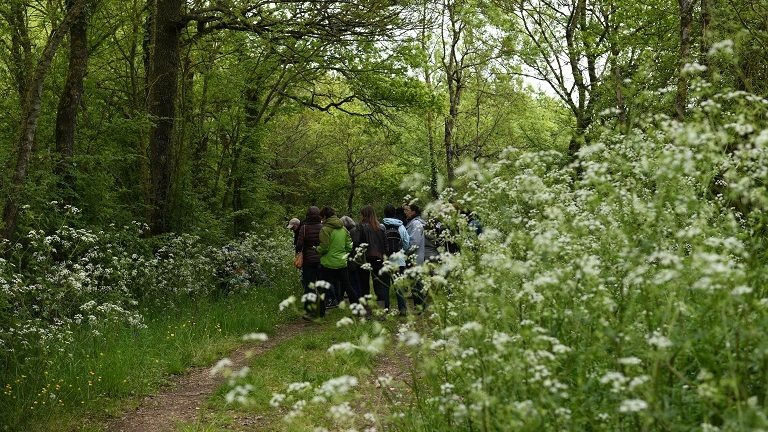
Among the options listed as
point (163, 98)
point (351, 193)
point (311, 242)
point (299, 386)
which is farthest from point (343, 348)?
point (351, 193)

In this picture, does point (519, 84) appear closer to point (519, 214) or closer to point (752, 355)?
point (519, 214)

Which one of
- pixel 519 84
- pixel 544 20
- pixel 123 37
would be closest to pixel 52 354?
pixel 123 37

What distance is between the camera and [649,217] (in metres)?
3.60

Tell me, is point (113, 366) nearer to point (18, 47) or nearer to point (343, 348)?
point (343, 348)

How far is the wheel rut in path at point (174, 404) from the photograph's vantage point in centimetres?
701

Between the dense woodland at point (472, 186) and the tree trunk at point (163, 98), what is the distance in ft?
0.16

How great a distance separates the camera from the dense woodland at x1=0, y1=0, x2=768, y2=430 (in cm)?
335

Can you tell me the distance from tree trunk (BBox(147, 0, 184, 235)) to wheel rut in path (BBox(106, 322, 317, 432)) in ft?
19.2

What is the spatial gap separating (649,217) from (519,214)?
214 cm

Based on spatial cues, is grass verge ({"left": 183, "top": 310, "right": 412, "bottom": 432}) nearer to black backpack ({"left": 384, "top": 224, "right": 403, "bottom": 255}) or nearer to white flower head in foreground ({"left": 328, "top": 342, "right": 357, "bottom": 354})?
white flower head in foreground ({"left": 328, "top": 342, "right": 357, "bottom": 354})

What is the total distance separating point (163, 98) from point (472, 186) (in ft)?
32.4

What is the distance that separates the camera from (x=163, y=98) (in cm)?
1423

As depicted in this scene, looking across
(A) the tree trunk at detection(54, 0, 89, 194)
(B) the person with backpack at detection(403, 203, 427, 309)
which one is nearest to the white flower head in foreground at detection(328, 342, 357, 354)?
(B) the person with backpack at detection(403, 203, 427, 309)

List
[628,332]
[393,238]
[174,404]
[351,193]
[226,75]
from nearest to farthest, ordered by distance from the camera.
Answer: [628,332], [174,404], [393,238], [226,75], [351,193]
